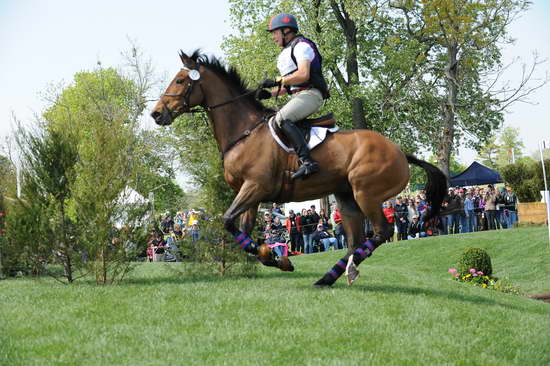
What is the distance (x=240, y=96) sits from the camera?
924 centimetres

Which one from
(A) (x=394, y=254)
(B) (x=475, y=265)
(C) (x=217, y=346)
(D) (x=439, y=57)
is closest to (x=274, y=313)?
(C) (x=217, y=346)

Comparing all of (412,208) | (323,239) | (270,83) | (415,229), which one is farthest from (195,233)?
(415,229)

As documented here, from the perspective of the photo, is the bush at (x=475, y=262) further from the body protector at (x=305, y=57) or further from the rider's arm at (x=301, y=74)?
the rider's arm at (x=301, y=74)

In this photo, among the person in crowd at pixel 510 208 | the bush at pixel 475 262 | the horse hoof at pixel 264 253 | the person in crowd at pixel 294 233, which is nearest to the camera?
the horse hoof at pixel 264 253

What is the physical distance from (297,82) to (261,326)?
3.65 metres

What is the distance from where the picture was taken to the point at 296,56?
340 inches

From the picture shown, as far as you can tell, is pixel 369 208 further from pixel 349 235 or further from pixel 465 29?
pixel 465 29

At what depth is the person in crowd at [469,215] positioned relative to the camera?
28688mm

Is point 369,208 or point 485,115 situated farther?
point 485,115

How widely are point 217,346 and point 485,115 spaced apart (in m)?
32.2

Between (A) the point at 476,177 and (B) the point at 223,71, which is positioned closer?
(B) the point at 223,71

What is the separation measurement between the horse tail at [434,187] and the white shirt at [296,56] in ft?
9.06

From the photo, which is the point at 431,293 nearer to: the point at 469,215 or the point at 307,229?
the point at 307,229

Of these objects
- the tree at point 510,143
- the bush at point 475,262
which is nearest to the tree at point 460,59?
the bush at point 475,262
